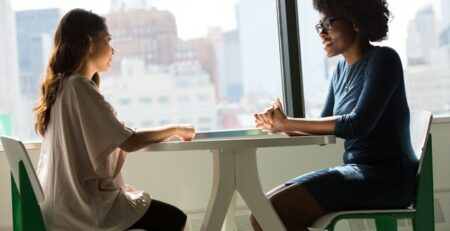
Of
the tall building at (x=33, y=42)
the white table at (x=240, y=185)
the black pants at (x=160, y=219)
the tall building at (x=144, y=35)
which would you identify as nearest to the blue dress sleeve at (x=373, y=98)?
the white table at (x=240, y=185)

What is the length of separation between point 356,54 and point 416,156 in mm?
438

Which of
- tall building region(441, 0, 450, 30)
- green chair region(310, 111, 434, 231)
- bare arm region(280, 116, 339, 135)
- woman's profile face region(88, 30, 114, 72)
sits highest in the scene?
tall building region(441, 0, 450, 30)

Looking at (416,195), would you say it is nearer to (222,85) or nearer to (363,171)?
A: (363,171)

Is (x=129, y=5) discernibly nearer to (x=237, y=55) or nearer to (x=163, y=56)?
(x=163, y=56)

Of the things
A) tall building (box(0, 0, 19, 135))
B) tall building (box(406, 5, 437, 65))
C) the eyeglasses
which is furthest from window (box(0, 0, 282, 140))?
the eyeglasses

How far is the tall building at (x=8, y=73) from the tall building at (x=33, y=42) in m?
0.03

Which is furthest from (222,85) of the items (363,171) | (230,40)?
(363,171)

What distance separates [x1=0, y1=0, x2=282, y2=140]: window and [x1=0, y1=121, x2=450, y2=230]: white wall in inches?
9.1

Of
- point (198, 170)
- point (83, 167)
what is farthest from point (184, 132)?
point (198, 170)

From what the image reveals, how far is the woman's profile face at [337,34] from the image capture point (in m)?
2.63

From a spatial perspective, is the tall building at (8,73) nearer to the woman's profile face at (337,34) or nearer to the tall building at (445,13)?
the woman's profile face at (337,34)

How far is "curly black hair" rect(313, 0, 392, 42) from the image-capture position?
261cm

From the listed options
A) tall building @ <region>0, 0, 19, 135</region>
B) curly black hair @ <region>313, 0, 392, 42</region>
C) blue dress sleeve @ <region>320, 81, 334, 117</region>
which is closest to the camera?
curly black hair @ <region>313, 0, 392, 42</region>

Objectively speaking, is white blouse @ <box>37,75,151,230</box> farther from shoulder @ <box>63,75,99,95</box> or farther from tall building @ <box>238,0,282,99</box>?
tall building @ <box>238,0,282,99</box>
